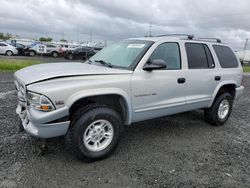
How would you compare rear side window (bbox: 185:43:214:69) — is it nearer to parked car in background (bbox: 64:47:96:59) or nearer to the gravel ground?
the gravel ground

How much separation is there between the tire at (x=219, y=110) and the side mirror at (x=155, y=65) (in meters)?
2.16

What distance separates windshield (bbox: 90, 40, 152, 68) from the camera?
375 cm

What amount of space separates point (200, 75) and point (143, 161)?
2.06m

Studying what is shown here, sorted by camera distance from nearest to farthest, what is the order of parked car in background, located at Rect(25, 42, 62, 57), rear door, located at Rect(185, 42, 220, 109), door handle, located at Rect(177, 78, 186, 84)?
door handle, located at Rect(177, 78, 186, 84) → rear door, located at Rect(185, 42, 220, 109) → parked car in background, located at Rect(25, 42, 62, 57)

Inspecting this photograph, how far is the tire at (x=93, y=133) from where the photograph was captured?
10.1 ft

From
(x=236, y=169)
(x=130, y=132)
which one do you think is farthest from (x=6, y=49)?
(x=236, y=169)

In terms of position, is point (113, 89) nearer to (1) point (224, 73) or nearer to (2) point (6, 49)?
(1) point (224, 73)

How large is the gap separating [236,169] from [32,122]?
2.94 meters

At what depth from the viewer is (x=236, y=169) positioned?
3385 millimetres

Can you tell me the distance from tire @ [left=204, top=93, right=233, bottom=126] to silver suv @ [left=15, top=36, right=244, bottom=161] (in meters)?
0.05

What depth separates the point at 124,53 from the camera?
402 cm

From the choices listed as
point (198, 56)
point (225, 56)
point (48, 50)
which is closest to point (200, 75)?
point (198, 56)

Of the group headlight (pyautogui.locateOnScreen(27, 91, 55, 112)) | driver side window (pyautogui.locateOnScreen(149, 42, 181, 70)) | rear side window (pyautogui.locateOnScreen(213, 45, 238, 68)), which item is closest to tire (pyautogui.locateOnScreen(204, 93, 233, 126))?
rear side window (pyautogui.locateOnScreen(213, 45, 238, 68))

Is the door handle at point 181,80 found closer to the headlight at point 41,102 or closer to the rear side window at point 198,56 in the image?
the rear side window at point 198,56
